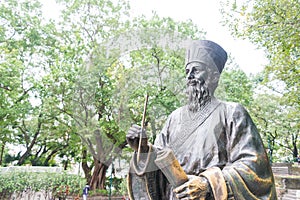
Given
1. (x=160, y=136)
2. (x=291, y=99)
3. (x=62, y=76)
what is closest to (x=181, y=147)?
(x=160, y=136)

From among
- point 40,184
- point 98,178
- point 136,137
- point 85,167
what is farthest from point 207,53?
point 85,167

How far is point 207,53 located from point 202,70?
0.17 meters

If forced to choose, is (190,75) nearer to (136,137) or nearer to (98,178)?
(136,137)

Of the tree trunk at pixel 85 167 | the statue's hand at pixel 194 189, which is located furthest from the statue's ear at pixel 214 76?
the tree trunk at pixel 85 167

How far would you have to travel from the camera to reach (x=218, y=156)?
223 centimetres

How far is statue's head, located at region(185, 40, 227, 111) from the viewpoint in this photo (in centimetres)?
252

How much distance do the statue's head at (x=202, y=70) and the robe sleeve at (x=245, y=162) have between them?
0.29 meters

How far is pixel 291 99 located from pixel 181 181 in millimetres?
10191

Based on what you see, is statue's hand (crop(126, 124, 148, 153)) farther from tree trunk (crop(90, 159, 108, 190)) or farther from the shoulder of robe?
tree trunk (crop(90, 159, 108, 190))

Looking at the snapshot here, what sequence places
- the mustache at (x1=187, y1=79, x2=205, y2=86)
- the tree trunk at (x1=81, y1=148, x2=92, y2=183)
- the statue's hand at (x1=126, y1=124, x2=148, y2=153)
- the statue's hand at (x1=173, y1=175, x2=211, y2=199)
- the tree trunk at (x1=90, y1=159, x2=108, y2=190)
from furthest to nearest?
the tree trunk at (x1=81, y1=148, x2=92, y2=183)
the tree trunk at (x1=90, y1=159, x2=108, y2=190)
the mustache at (x1=187, y1=79, x2=205, y2=86)
the statue's hand at (x1=126, y1=124, x2=148, y2=153)
the statue's hand at (x1=173, y1=175, x2=211, y2=199)

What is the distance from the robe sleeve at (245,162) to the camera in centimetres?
197

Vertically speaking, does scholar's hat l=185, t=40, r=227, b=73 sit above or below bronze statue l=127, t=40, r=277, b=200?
above

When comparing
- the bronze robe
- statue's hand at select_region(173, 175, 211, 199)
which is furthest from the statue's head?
statue's hand at select_region(173, 175, 211, 199)

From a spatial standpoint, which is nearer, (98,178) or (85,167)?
(98,178)
